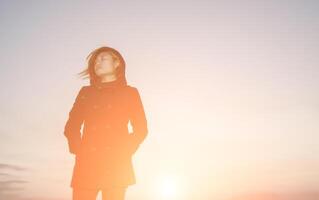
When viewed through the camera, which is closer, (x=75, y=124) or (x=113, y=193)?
(x=113, y=193)

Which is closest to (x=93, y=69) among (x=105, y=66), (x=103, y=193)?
(x=105, y=66)

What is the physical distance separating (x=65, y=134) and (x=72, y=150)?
0.35m

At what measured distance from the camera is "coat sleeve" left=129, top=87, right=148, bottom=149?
8.11 meters

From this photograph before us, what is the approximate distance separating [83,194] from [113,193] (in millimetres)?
485

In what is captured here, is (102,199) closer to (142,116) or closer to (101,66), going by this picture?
(142,116)

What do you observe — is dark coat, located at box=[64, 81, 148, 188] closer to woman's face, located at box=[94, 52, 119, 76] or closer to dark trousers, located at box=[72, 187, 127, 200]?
dark trousers, located at box=[72, 187, 127, 200]

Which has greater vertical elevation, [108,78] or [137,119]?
[108,78]

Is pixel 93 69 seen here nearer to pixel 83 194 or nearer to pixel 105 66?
pixel 105 66

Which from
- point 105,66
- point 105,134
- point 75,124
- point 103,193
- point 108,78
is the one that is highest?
point 105,66

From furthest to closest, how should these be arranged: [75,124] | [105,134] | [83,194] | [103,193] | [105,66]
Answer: [105,66], [75,124], [105,134], [103,193], [83,194]

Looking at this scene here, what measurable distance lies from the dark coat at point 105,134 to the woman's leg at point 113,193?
10 cm

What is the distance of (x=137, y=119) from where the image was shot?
324 inches

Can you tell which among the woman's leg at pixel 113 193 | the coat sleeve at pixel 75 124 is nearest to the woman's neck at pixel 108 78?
the coat sleeve at pixel 75 124

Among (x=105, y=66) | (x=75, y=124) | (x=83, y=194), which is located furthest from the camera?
(x=105, y=66)
